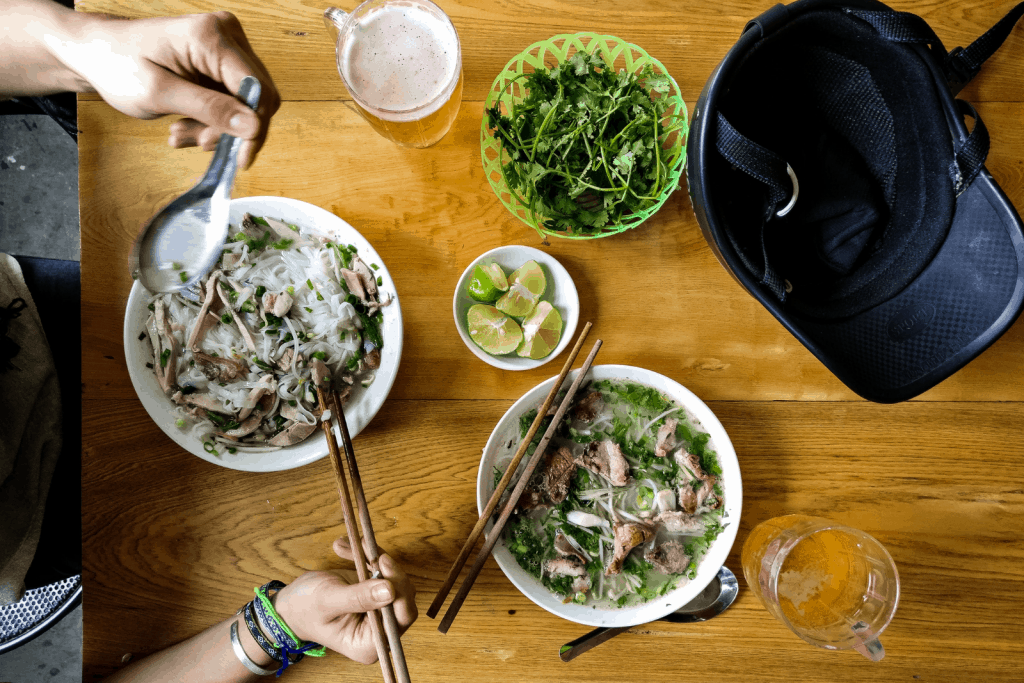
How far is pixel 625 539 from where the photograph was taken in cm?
142

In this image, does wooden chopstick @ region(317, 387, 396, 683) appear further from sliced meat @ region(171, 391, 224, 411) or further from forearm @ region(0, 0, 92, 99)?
forearm @ region(0, 0, 92, 99)

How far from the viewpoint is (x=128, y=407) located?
1459 mm

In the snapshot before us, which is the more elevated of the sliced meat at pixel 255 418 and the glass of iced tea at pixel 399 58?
the glass of iced tea at pixel 399 58

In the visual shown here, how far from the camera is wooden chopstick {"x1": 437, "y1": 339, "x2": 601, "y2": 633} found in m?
1.35

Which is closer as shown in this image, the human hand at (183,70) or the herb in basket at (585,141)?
the human hand at (183,70)

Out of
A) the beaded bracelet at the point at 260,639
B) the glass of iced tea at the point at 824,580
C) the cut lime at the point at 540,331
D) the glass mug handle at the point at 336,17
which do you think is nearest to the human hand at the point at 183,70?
the glass mug handle at the point at 336,17

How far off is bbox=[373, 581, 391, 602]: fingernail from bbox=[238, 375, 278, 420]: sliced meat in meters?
0.50

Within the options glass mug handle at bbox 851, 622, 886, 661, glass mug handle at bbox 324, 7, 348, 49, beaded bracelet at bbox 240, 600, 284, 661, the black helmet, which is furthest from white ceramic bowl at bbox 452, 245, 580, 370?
glass mug handle at bbox 851, 622, 886, 661

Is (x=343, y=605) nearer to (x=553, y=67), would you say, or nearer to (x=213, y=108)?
(x=213, y=108)

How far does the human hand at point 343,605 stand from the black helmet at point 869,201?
954 millimetres

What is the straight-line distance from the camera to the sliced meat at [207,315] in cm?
133

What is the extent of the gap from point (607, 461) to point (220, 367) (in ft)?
3.11

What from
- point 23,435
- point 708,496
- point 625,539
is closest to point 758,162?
point 708,496

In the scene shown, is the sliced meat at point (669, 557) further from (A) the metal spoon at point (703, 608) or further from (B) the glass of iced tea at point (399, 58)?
(B) the glass of iced tea at point (399, 58)
